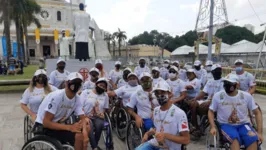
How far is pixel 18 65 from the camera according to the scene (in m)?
21.8

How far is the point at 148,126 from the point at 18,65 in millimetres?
20679

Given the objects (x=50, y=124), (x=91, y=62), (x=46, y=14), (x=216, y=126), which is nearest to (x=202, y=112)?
(x=216, y=126)

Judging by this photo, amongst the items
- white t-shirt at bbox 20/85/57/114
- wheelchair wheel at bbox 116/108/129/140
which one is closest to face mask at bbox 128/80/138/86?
wheelchair wheel at bbox 116/108/129/140

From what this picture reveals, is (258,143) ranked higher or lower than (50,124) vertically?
lower

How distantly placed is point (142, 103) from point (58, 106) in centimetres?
149

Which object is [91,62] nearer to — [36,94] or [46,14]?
[36,94]

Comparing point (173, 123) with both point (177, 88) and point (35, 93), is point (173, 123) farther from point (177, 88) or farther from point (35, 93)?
point (177, 88)

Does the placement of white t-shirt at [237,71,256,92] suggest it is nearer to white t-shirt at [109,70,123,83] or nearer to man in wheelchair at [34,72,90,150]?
white t-shirt at [109,70,123,83]

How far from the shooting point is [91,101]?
432 cm

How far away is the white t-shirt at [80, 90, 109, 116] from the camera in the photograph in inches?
169

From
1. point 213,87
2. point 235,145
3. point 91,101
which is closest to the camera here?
point 235,145

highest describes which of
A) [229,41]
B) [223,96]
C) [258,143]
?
[229,41]

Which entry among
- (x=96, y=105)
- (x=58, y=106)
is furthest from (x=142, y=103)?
(x=58, y=106)

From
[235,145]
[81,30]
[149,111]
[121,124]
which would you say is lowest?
[121,124]
